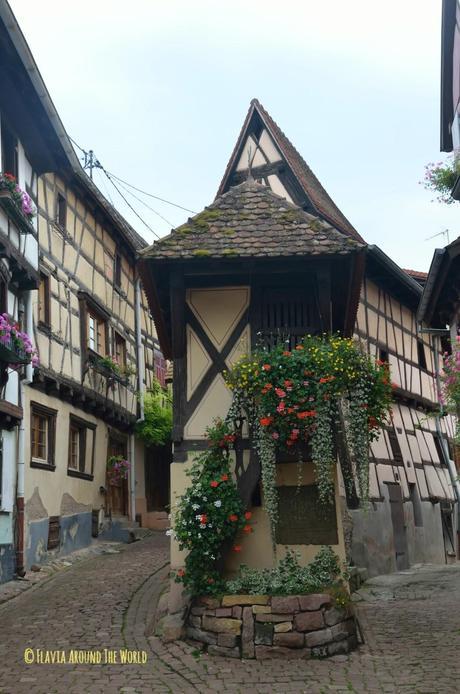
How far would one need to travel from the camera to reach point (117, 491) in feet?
66.8

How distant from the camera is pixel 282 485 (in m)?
9.44

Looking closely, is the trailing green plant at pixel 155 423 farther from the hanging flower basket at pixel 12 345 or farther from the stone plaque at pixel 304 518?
the stone plaque at pixel 304 518

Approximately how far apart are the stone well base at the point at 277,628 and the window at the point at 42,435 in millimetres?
6933

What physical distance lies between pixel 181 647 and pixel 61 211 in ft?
36.8

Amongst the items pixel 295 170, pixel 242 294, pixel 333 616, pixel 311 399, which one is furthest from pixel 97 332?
pixel 333 616

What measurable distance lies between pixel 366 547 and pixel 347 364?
23.1 ft

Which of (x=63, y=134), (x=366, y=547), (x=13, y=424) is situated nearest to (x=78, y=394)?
(x=13, y=424)

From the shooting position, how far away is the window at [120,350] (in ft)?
68.6

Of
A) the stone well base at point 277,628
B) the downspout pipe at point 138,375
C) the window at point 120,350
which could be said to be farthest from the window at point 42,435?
the stone well base at point 277,628

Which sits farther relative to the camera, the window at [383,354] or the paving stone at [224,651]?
the window at [383,354]

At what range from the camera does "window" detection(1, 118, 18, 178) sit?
43.7 ft

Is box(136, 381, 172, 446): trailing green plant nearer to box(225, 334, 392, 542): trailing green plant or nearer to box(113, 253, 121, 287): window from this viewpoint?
box(113, 253, 121, 287): window

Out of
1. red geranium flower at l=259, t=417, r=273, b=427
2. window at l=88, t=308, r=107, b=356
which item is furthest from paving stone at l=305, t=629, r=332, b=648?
window at l=88, t=308, r=107, b=356

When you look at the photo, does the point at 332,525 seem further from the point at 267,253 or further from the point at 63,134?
the point at 63,134
